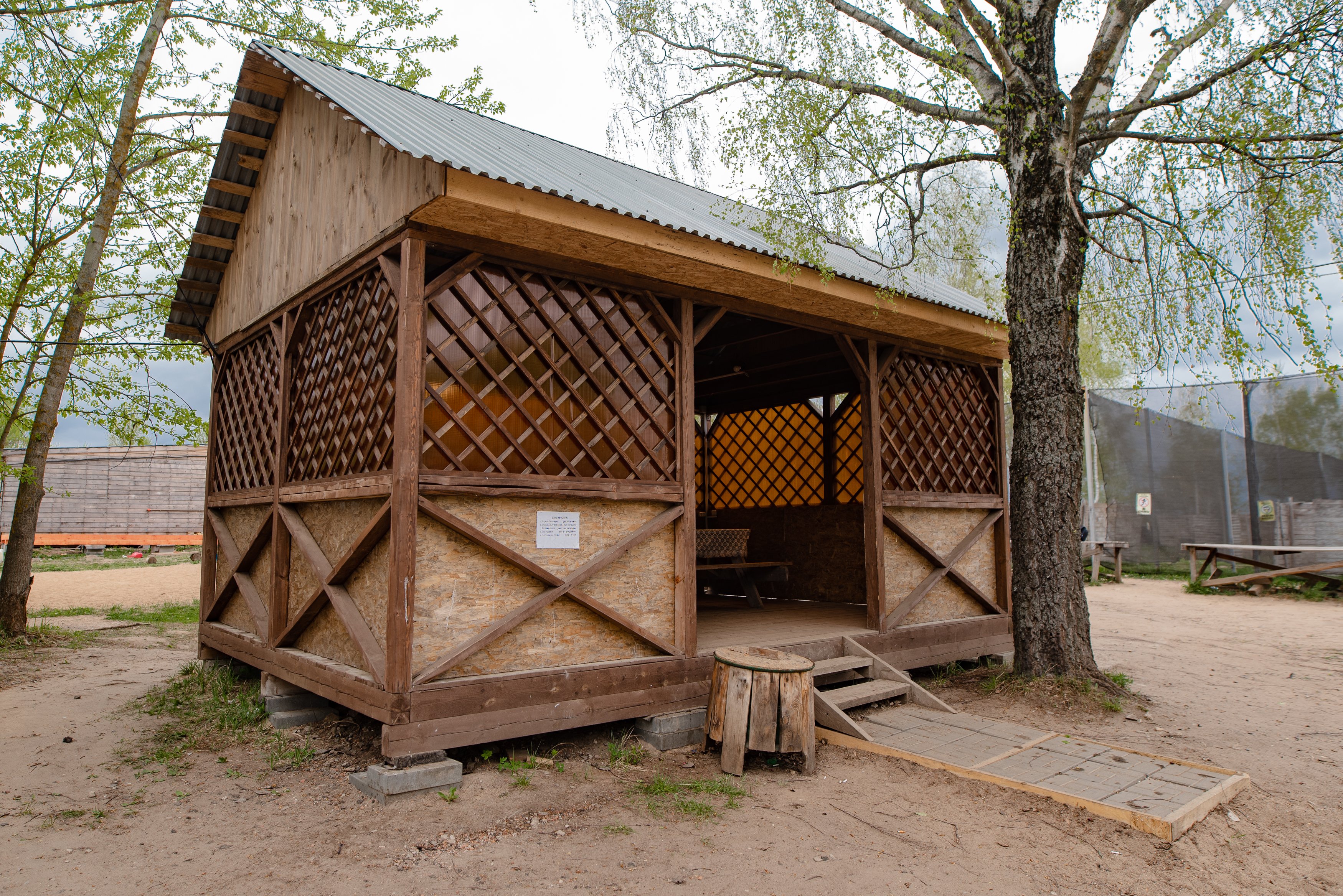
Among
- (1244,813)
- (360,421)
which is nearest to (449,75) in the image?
(360,421)

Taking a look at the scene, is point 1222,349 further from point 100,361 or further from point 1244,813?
point 100,361

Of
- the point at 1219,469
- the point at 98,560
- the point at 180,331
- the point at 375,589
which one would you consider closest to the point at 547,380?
the point at 375,589

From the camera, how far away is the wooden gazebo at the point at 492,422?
141 inches

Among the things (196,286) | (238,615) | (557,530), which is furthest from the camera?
(196,286)

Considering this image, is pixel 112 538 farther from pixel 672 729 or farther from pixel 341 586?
pixel 672 729

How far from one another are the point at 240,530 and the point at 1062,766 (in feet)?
17.5

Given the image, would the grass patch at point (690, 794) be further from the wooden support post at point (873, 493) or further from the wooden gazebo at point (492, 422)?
the wooden support post at point (873, 493)

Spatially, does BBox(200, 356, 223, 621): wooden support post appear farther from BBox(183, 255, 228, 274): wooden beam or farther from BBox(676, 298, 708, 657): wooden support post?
BBox(676, 298, 708, 657): wooden support post

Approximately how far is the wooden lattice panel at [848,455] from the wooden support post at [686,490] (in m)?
3.24

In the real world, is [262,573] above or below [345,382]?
below

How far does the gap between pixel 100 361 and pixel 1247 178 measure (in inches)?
419

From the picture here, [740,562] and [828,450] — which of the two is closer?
[740,562]

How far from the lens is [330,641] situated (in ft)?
14.0

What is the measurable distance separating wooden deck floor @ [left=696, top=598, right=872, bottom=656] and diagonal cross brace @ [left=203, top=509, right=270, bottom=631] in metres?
2.76
